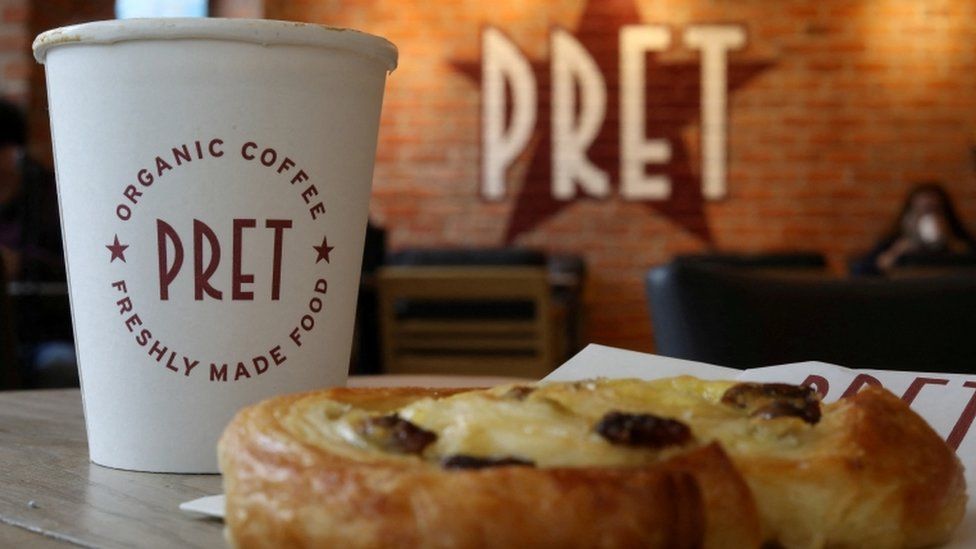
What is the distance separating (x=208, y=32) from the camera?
624 millimetres

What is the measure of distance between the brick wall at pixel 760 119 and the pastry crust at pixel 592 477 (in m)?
6.04

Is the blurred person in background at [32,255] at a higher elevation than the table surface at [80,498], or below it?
below

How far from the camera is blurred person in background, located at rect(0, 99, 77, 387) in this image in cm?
354

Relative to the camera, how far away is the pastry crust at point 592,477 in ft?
1.20

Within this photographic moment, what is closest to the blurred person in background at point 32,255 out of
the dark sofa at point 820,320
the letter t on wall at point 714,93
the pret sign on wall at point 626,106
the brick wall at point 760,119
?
the dark sofa at point 820,320

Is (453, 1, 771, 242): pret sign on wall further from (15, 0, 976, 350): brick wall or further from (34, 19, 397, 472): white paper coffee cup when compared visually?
(34, 19, 397, 472): white paper coffee cup

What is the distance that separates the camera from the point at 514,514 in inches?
14.2

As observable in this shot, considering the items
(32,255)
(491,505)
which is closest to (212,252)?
(491,505)

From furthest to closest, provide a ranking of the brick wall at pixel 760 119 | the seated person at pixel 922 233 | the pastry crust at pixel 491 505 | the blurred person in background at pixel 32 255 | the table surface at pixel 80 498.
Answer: the brick wall at pixel 760 119 < the seated person at pixel 922 233 < the blurred person in background at pixel 32 255 < the table surface at pixel 80 498 < the pastry crust at pixel 491 505

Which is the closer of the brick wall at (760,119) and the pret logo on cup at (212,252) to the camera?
the pret logo on cup at (212,252)

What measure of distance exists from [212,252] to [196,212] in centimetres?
2

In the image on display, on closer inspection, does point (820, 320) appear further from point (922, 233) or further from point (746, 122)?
point (746, 122)

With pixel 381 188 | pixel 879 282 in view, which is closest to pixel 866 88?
pixel 381 188

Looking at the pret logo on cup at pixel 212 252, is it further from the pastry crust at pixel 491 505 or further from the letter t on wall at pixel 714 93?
the letter t on wall at pixel 714 93
